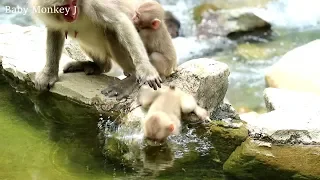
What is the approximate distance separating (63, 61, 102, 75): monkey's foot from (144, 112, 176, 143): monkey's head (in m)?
1.43

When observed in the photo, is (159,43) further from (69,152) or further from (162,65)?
(69,152)

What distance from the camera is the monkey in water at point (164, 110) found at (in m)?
3.96

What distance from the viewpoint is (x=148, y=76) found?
464cm

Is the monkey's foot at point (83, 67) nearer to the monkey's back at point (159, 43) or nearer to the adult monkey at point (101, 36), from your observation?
the adult monkey at point (101, 36)

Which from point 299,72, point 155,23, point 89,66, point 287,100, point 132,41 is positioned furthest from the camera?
point 299,72

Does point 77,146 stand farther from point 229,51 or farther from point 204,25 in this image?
point 204,25

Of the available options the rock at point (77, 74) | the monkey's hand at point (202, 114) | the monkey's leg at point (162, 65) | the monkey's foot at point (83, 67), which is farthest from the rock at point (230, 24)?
the monkey's hand at point (202, 114)

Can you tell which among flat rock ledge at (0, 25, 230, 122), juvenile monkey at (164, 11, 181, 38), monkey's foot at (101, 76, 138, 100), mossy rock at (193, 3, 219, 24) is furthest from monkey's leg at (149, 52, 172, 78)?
mossy rock at (193, 3, 219, 24)

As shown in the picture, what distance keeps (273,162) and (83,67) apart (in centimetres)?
241

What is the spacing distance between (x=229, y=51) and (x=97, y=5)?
5886 mm

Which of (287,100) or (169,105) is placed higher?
(287,100)

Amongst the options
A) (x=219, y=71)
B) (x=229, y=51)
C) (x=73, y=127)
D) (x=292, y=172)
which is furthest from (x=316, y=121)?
(x=229, y=51)

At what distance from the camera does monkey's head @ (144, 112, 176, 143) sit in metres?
3.95

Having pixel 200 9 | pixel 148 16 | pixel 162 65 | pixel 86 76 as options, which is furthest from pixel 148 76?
pixel 200 9
